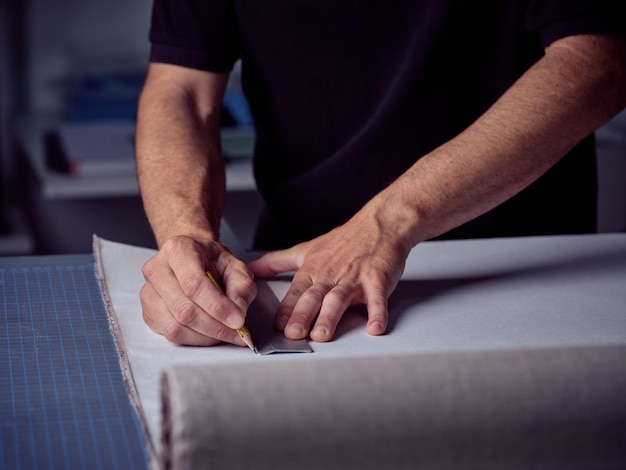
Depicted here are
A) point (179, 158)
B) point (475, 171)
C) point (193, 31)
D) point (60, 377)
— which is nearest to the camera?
point (60, 377)

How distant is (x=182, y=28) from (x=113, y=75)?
136 cm

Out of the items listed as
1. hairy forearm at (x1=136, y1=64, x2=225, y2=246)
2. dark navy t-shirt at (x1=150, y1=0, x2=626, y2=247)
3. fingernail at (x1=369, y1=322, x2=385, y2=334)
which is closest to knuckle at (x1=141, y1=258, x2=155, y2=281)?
hairy forearm at (x1=136, y1=64, x2=225, y2=246)

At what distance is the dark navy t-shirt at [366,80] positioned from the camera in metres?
1.31

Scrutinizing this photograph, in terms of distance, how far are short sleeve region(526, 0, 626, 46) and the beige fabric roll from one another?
612mm

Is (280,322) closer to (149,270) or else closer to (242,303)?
(242,303)

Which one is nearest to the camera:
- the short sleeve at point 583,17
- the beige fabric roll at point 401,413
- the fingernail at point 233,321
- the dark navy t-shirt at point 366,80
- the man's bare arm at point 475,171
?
the beige fabric roll at point 401,413

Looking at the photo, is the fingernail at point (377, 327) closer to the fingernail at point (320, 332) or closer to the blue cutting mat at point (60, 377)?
the fingernail at point (320, 332)

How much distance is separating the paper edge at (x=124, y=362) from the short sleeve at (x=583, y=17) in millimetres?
638

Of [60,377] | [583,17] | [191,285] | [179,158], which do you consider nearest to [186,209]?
[179,158]

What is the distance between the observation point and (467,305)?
1.01 meters

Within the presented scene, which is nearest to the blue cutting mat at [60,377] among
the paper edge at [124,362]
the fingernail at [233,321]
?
the paper edge at [124,362]

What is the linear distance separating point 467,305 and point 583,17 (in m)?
0.41

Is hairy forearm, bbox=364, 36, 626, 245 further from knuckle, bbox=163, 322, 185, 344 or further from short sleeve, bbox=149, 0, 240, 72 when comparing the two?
short sleeve, bbox=149, 0, 240, 72

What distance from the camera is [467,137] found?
44.2 inches
